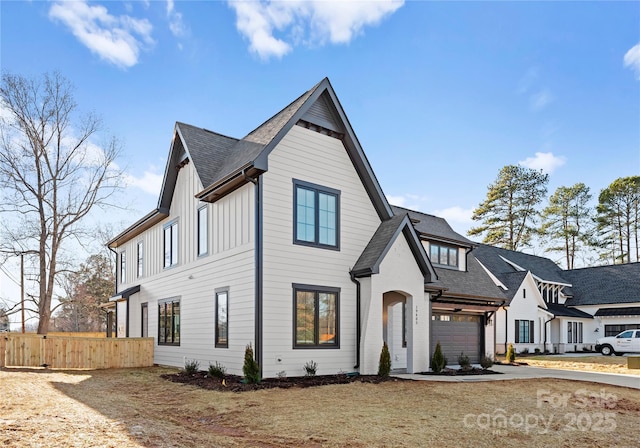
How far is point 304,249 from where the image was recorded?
14.8 metres

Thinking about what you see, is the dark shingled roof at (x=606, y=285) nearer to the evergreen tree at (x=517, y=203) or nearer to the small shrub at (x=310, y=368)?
the evergreen tree at (x=517, y=203)

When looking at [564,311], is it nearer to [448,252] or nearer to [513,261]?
[513,261]

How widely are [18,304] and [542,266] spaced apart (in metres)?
38.8

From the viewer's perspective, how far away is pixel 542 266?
4197 cm

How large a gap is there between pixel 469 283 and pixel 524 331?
13763 mm

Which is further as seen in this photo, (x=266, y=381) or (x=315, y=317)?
(x=315, y=317)

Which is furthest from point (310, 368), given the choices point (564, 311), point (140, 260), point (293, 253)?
point (564, 311)

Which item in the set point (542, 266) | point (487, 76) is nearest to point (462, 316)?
point (487, 76)

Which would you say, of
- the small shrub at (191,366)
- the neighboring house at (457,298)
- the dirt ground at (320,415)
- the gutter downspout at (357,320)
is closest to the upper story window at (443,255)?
the neighboring house at (457,298)

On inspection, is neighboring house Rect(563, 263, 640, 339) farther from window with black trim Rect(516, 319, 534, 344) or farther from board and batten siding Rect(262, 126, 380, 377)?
board and batten siding Rect(262, 126, 380, 377)

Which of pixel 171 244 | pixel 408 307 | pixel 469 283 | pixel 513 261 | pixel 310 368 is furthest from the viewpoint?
pixel 513 261

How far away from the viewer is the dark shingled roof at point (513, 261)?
35.7 metres

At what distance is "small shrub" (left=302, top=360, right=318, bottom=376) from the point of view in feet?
46.7

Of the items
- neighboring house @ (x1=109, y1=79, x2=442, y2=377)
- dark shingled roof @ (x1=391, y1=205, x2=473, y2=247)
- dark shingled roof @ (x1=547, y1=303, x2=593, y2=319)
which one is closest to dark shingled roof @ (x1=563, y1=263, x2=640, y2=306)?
dark shingled roof @ (x1=547, y1=303, x2=593, y2=319)
